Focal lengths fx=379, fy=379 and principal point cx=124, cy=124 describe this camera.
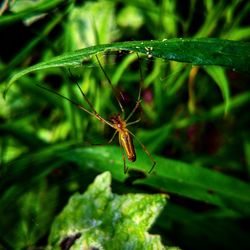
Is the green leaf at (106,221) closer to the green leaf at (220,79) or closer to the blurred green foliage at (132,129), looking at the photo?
the blurred green foliage at (132,129)

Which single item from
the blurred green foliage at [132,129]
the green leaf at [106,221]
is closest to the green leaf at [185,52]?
the blurred green foliage at [132,129]

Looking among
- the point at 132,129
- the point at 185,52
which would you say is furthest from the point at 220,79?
the point at 185,52

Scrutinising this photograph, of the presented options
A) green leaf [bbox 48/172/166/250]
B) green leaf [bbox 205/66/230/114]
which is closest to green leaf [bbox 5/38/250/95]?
green leaf [bbox 48/172/166/250]

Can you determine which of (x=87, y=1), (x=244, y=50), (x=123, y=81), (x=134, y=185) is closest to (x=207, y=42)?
(x=244, y=50)

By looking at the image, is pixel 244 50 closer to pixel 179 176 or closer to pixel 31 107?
pixel 179 176

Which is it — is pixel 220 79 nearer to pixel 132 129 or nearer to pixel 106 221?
pixel 132 129

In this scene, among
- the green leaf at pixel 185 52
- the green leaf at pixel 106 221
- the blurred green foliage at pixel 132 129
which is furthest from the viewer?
the blurred green foliage at pixel 132 129
